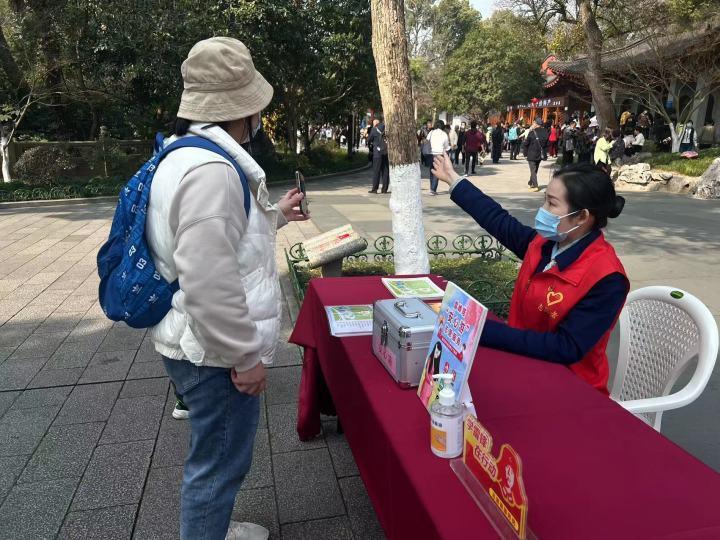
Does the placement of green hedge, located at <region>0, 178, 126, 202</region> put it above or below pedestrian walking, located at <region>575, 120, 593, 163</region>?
below

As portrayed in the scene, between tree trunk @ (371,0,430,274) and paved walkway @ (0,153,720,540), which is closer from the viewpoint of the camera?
paved walkway @ (0,153,720,540)

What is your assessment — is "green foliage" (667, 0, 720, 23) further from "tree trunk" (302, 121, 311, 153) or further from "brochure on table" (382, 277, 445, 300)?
"brochure on table" (382, 277, 445, 300)

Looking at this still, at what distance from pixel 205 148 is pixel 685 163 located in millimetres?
15114

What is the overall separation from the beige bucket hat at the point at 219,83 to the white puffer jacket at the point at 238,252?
0.18ft

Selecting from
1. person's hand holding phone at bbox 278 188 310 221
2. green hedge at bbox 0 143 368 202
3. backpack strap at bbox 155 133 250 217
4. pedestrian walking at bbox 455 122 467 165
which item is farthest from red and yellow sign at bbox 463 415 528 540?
pedestrian walking at bbox 455 122 467 165

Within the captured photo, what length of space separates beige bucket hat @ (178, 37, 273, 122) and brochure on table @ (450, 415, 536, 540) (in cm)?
116

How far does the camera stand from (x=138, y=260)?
1644mm

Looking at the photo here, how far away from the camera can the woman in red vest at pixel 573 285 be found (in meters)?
2.06

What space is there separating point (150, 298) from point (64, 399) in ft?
7.60

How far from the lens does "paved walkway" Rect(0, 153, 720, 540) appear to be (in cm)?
245

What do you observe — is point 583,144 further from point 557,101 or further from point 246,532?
point 246,532

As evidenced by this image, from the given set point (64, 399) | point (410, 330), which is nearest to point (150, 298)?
point (410, 330)

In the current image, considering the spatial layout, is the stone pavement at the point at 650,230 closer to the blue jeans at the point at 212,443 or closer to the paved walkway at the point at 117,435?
the paved walkway at the point at 117,435

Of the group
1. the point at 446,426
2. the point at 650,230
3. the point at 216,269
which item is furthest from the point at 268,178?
the point at 446,426
